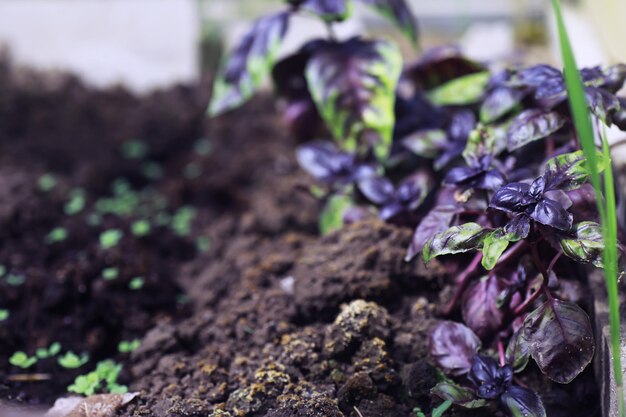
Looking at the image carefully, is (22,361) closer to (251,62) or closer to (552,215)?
(251,62)

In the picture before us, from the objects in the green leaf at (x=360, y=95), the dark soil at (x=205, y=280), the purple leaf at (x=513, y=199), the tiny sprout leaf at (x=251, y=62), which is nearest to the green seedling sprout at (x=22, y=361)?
the dark soil at (x=205, y=280)

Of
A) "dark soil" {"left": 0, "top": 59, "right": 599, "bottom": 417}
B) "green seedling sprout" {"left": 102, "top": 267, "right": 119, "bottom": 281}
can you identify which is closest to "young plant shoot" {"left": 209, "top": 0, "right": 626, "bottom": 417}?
"dark soil" {"left": 0, "top": 59, "right": 599, "bottom": 417}

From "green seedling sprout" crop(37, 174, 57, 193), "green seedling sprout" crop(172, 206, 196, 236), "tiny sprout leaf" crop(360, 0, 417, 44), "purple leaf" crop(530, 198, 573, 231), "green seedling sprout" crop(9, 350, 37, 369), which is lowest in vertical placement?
"green seedling sprout" crop(172, 206, 196, 236)

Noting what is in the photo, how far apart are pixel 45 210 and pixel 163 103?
36.3 inches

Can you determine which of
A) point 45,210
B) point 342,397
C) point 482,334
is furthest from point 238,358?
point 45,210

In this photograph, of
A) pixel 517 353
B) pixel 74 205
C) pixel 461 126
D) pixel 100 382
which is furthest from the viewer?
pixel 74 205

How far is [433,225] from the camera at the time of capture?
1.58 m

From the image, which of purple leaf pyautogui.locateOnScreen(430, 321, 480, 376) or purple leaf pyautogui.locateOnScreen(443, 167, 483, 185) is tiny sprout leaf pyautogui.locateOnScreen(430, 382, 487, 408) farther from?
purple leaf pyautogui.locateOnScreen(443, 167, 483, 185)

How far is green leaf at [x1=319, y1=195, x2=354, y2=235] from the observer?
2043mm

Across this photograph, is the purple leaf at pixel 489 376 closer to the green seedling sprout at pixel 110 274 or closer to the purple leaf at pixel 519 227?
the purple leaf at pixel 519 227

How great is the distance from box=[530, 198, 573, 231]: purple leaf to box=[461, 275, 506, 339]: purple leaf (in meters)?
0.25

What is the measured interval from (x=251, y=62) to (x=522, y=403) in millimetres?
1336

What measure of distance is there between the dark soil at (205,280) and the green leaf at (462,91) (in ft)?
1.64

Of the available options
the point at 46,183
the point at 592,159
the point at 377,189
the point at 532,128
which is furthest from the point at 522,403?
the point at 46,183
